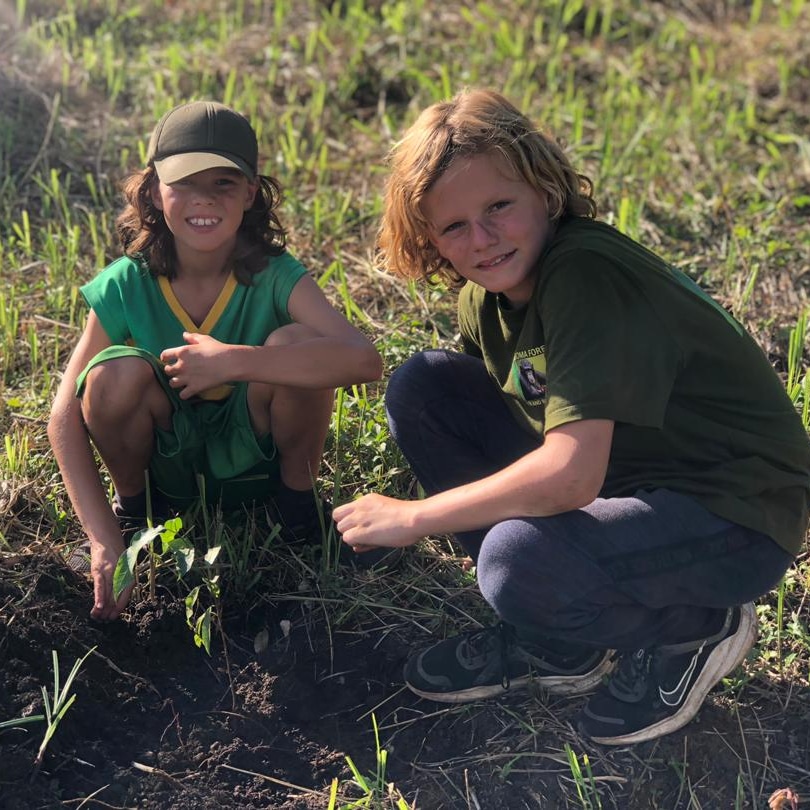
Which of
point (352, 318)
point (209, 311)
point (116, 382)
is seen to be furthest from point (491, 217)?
point (352, 318)

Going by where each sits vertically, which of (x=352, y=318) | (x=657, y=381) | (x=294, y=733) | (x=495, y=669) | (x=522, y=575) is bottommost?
(x=294, y=733)

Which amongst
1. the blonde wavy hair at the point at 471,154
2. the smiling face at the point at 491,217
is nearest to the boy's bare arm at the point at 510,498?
the smiling face at the point at 491,217

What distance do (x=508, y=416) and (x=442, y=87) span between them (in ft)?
7.99

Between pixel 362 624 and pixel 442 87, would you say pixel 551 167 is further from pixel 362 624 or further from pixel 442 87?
pixel 442 87

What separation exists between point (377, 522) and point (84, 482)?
73 centimetres

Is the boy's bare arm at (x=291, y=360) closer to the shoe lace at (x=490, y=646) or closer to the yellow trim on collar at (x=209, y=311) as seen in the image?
the yellow trim on collar at (x=209, y=311)

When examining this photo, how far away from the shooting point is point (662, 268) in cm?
208

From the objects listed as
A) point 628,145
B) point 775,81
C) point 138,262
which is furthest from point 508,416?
point 775,81

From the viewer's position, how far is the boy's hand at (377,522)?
2092 millimetres

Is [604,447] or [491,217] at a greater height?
[491,217]

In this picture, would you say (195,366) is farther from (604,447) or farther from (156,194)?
(604,447)

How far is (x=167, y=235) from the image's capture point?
2.56m

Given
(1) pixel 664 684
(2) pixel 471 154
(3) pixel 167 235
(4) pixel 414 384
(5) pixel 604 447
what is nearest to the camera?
(5) pixel 604 447

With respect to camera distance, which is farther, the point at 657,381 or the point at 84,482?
the point at 84,482
